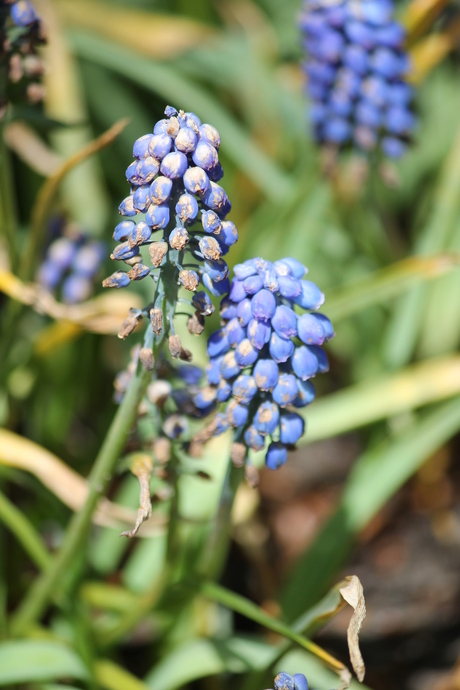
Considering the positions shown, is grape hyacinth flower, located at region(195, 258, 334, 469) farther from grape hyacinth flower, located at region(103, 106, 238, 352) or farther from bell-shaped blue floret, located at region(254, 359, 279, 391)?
grape hyacinth flower, located at region(103, 106, 238, 352)

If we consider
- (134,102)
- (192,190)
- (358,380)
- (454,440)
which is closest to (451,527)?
(454,440)

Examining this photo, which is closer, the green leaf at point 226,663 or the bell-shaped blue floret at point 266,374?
the bell-shaped blue floret at point 266,374

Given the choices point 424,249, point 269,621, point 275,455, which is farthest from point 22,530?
point 424,249

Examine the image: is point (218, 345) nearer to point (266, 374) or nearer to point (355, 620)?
point (266, 374)

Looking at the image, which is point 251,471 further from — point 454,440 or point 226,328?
point 454,440

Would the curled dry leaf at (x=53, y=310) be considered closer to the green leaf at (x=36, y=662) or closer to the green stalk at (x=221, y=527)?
the green stalk at (x=221, y=527)

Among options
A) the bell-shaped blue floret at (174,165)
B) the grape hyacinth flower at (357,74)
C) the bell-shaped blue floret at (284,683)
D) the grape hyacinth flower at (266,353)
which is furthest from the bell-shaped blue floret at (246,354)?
the grape hyacinth flower at (357,74)
